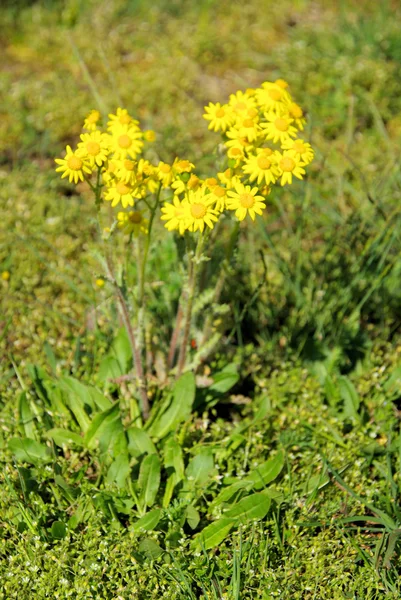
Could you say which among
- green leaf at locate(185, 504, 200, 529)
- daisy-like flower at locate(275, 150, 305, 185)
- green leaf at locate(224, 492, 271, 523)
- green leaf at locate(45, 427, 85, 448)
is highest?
daisy-like flower at locate(275, 150, 305, 185)

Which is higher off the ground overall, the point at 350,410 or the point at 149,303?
the point at 149,303

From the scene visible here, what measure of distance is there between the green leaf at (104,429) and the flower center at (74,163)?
0.91m

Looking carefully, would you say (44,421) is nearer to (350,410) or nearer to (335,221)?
(350,410)

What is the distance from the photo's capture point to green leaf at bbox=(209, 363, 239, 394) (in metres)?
2.69

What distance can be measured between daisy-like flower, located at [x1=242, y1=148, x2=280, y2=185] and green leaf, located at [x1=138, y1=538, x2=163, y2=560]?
122cm

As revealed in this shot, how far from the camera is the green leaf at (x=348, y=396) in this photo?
9.03 feet

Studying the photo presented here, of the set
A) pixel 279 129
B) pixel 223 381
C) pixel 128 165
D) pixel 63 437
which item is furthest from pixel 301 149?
pixel 63 437

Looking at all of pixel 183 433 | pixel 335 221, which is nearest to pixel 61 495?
pixel 183 433

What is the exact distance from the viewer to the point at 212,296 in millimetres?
2623

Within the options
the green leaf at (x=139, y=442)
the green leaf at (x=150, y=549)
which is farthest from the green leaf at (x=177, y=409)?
the green leaf at (x=150, y=549)

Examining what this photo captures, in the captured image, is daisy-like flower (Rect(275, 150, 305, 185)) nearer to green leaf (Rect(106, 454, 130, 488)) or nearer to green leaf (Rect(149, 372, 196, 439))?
green leaf (Rect(149, 372, 196, 439))

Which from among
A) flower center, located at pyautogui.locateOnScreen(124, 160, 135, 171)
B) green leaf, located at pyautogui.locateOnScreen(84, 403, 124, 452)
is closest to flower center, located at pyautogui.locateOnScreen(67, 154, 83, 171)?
flower center, located at pyautogui.locateOnScreen(124, 160, 135, 171)

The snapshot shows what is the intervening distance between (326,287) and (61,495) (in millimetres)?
1498

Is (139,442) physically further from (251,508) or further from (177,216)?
(177,216)
